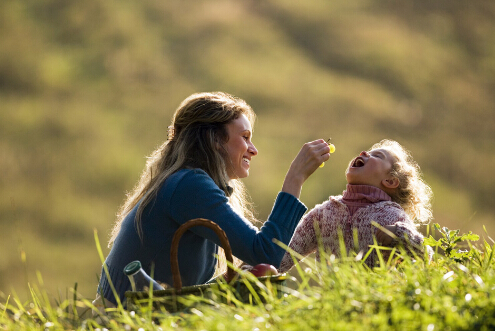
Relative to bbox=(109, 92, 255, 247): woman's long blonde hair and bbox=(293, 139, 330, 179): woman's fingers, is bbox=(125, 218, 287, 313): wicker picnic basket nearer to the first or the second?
bbox=(293, 139, 330, 179): woman's fingers

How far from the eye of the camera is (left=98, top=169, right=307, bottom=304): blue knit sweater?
2691mm

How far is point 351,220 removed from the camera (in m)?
3.18

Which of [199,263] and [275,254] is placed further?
[199,263]

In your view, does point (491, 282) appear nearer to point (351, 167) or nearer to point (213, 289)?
point (213, 289)

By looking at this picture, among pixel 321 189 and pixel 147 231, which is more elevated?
pixel 147 231

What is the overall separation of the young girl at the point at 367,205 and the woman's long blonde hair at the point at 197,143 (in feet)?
1.61

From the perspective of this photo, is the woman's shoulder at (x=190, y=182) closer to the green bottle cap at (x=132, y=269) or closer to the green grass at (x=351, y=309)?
the green bottle cap at (x=132, y=269)

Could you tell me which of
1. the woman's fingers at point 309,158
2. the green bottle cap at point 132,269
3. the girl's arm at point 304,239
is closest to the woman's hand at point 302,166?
the woman's fingers at point 309,158

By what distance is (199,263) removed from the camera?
9.57 feet

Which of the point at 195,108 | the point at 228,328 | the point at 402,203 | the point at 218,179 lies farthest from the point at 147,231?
the point at 402,203

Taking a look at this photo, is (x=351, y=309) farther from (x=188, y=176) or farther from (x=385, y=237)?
(x=188, y=176)

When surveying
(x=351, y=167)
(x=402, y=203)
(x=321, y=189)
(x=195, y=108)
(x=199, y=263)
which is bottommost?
(x=321, y=189)

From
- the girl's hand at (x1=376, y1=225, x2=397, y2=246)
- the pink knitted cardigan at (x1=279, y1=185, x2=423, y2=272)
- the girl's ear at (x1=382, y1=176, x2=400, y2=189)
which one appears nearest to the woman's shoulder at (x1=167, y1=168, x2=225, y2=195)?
the pink knitted cardigan at (x1=279, y1=185, x2=423, y2=272)

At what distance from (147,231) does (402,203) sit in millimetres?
1501
